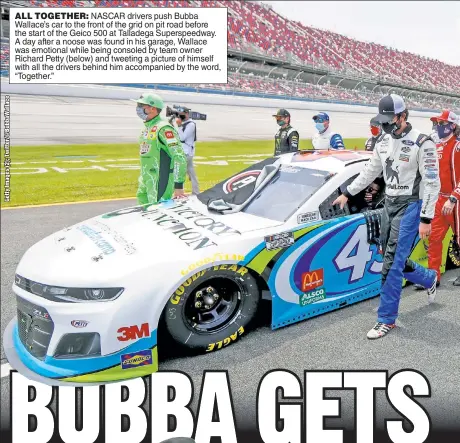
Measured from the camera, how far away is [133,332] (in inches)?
114

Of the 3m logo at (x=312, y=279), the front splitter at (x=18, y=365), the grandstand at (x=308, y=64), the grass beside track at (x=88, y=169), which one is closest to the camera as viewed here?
the front splitter at (x=18, y=365)

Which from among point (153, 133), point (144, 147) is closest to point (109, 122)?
point (144, 147)

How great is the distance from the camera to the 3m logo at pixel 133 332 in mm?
2861

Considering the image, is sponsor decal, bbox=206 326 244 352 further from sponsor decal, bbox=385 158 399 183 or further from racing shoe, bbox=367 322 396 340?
sponsor decal, bbox=385 158 399 183

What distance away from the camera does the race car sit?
2863mm

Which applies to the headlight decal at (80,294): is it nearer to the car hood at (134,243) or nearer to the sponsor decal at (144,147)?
the car hood at (134,243)

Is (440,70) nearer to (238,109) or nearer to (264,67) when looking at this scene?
(264,67)

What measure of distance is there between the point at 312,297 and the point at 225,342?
0.76m

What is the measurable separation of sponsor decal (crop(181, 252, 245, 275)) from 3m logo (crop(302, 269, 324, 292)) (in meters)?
0.58

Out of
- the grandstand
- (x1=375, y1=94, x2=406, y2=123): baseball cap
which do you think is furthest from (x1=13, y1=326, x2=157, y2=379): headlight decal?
the grandstand

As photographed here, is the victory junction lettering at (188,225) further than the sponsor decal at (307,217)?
No

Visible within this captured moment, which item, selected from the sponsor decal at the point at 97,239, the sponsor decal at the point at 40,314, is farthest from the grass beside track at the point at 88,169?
the sponsor decal at the point at 40,314

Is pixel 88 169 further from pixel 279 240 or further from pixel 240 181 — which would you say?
pixel 279 240

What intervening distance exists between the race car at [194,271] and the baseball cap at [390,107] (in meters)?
0.71
